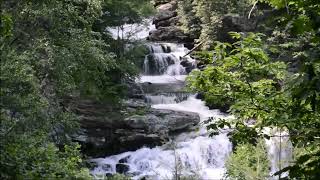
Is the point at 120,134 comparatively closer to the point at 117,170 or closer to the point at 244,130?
the point at 117,170

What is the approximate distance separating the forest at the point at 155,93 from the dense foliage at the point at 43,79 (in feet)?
0.09

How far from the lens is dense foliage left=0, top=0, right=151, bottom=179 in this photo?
4668 mm

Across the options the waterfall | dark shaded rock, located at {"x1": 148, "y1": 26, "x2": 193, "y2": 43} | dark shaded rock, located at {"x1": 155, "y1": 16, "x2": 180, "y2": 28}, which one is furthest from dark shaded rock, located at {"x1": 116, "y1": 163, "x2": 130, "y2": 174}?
dark shaded rock, located at {"x1": 155, "y1": 16, "x2": 180, "y2": 28}

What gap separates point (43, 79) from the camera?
10453 millimetres

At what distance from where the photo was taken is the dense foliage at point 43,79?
15.3 feet

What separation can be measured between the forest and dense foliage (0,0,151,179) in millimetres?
29

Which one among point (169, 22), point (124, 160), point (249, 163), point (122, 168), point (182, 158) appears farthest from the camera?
point (169, 22)

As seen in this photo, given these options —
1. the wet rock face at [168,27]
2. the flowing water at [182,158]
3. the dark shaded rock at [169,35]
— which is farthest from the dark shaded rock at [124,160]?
the dark shaded rock at [169,35]

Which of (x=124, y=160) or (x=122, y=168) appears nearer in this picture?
(x=122, y=168)

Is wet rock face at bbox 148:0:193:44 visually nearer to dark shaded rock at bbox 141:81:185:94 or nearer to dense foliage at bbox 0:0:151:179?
dark shaded rock at bbox 141:81:185:94

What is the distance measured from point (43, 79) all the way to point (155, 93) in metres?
10.4

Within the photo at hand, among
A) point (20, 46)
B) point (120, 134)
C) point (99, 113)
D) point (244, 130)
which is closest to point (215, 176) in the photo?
point (120, 134)

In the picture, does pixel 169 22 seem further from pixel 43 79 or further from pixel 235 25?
pixel 43 79

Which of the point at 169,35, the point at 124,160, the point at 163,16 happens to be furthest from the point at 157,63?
the point at 124,160
